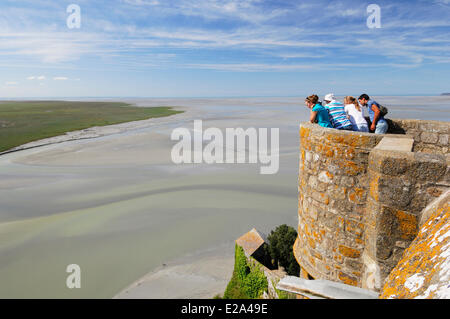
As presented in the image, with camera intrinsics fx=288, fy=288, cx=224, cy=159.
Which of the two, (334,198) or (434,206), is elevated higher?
(434,206)

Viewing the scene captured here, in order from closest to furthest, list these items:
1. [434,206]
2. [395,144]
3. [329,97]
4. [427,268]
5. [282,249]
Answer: [427,268], [434,206], [395,144], [329,97], [282,249]

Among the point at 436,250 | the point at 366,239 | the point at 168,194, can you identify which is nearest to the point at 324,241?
the point at 366,239

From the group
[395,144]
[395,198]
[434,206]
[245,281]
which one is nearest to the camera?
[434,206]

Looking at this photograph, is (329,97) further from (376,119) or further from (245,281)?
(245,281)

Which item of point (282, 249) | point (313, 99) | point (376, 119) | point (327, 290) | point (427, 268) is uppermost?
point (313, 99)

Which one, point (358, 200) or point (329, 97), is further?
point (329, 97)

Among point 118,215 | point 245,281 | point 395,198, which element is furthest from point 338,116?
point 118,215

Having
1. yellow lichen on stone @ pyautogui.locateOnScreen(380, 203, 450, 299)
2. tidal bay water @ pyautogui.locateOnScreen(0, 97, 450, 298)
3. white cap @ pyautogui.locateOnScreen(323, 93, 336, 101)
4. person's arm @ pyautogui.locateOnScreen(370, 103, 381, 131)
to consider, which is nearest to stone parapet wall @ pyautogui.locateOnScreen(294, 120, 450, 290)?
yellow lichen on stone @ pyautogui.locateOnScreen(380, 203, 450, 299)

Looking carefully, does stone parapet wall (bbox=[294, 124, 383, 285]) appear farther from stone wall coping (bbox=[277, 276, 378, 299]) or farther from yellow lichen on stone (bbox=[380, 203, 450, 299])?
stone wall coping (bbox=[277, 276, 378, 299])

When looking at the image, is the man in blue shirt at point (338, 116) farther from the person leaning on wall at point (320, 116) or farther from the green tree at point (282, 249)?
the green tree at point (282, 249)
